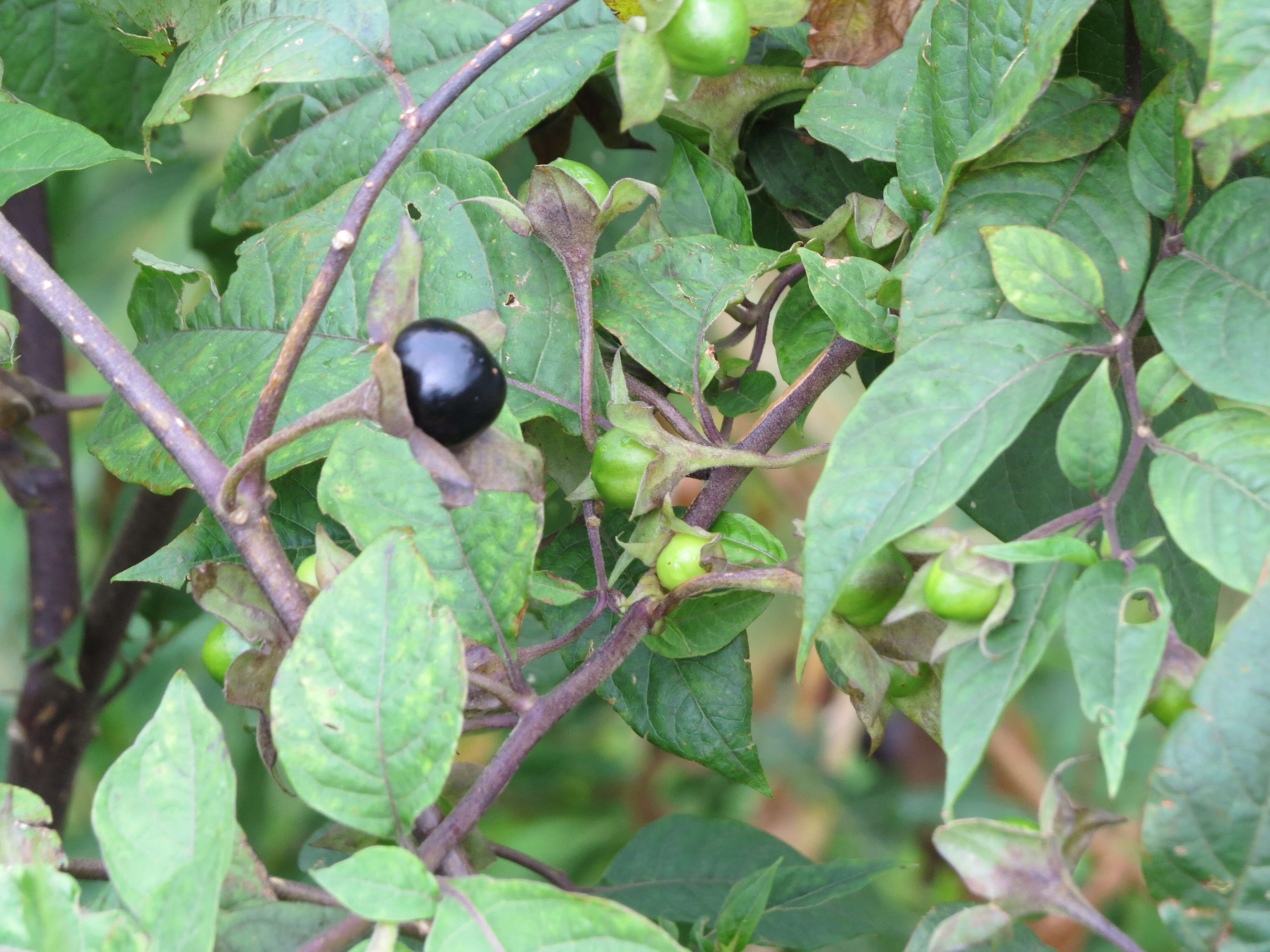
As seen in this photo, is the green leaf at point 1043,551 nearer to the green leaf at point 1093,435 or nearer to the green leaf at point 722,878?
the green leaf at point 1093,435

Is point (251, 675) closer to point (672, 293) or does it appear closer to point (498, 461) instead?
point (498, 461)

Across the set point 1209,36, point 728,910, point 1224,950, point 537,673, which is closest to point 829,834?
point 537,673

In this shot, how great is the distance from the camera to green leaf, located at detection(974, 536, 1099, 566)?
342mm

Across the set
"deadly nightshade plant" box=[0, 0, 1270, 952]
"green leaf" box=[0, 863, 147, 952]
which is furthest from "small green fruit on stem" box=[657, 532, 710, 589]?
"green leaf" box=[0, 863, 147, 952]

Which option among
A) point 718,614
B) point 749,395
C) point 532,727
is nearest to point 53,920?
point 532,727

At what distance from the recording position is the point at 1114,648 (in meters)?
0.33

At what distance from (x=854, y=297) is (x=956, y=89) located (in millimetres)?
99

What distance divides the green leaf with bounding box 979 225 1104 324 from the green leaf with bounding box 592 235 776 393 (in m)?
0.13

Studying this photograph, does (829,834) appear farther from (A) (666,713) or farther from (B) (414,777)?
(B) (414,777)

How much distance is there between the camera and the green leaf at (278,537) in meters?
0.49

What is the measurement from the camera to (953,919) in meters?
0.35

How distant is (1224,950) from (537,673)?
25.5 inches

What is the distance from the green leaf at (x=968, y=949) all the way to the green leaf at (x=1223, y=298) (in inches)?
8.3

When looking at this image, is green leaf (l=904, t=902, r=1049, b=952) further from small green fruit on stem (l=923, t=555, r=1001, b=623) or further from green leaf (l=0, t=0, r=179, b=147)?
green leaf (l=0, t=0, r=179, b=147)
